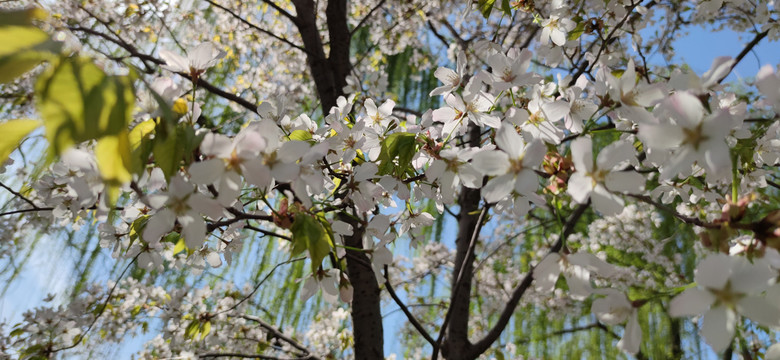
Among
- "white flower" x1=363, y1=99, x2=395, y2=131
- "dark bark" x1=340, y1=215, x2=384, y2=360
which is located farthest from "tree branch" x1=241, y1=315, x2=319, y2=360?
"white flower" x1=363, y1=99, x2=395, y2=131

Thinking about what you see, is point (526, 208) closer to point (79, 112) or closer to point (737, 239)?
point (737, 239)

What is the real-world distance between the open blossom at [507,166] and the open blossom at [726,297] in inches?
6.0

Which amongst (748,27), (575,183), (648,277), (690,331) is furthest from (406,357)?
(575,183)

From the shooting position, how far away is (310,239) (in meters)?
0.44

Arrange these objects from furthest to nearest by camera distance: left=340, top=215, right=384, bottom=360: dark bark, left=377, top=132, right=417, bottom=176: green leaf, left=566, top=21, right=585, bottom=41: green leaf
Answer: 1. left=340, top=215, right=384, bottom=360: dark bark
2. left=566, top=21, right=585, bottom=41: green leaf
3. left=377, top=132, right=417, bottom=176: green leaf

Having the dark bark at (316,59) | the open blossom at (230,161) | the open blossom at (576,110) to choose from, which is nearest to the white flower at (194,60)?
the open blossom at (230,161)

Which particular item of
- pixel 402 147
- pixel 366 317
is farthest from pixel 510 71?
pixel 366 317

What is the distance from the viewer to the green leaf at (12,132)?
14.2 inches

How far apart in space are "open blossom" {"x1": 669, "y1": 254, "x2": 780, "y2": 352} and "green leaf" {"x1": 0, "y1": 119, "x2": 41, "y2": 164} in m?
0.52

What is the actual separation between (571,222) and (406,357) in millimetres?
2098

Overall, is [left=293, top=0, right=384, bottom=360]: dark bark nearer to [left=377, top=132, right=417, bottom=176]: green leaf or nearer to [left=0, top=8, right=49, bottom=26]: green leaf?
→ [left=377, top=132, right=417, bottom=176]: green leaf

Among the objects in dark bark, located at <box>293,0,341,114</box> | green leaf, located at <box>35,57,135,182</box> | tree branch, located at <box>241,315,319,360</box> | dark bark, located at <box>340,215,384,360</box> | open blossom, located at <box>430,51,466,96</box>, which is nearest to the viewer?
green leaf, located at <box>35,57,135,182</box>

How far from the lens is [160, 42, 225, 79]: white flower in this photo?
1.88 feet

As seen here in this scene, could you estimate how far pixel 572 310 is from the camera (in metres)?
3.20
